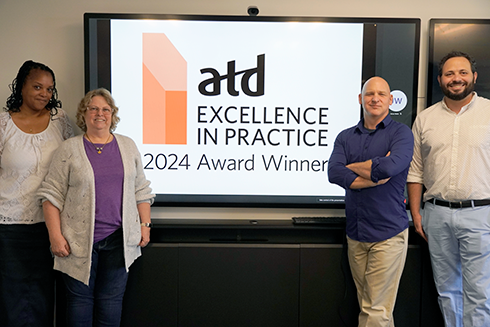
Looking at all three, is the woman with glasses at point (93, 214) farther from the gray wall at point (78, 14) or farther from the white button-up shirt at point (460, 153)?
the white button-up shirt at point (460, 153)

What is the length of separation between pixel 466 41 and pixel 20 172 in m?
3.09

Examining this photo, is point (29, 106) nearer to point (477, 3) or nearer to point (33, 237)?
point (33, 237)

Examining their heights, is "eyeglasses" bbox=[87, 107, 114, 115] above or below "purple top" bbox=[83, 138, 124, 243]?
→ above

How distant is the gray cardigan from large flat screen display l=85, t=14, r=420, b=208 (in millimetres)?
576

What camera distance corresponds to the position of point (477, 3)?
2609 millimetres

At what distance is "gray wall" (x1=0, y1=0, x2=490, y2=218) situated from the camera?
8.43 feet

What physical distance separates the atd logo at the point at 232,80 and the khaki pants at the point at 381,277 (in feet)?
4.12

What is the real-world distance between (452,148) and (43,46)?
286cm

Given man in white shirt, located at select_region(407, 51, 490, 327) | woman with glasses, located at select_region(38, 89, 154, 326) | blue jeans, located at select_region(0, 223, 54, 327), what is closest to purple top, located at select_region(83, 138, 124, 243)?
woman with glasses, located at select_region(38, 89, 154, 326)

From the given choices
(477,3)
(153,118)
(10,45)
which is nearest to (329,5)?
(477,3)

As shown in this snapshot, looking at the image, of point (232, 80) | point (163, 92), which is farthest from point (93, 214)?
point (232, 80)

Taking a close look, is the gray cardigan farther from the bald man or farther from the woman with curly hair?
the bald man

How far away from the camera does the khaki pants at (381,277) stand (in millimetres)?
2008

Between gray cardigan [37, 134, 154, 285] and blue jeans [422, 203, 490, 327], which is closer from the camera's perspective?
gray cardigan [37, 134, 154, 285]
